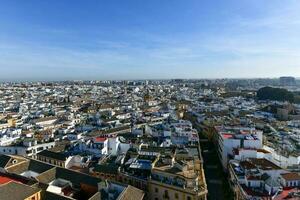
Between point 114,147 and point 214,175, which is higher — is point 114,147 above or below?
above

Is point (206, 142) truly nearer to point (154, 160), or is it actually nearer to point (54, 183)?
point (154, 160)

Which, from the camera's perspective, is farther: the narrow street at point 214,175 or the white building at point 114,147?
the white building at point 114,147

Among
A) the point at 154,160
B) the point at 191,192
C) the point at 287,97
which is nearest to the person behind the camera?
the point at 191,192

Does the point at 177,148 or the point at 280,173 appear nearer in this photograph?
the point at 280,173

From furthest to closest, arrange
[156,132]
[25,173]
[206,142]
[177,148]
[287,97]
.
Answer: [287,97], [206,142], [156,132], [177,148], [25,173]

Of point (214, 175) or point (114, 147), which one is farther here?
point (114, 147)

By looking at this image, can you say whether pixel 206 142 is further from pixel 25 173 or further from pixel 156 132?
pixel 25 173

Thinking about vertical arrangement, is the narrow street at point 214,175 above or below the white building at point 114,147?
below

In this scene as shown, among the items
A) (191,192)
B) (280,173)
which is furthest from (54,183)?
(280,173)

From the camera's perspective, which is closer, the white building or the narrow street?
the narrow street

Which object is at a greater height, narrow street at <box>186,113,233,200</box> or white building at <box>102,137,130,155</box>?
white building at <box>102,137,130,155</box>
